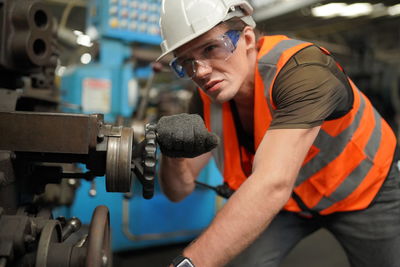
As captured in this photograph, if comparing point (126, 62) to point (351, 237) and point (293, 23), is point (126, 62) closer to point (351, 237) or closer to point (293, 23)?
point (293, 23)

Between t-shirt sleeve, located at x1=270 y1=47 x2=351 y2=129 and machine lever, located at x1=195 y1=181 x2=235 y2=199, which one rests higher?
t-shirt sleeve, located at x1=270 y1=47 x2=351 y2=129

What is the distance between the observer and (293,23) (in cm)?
250

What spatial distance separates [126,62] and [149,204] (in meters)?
0.94

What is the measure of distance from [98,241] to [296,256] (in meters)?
2.19

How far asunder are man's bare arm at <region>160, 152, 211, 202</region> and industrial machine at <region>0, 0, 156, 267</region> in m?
0.43

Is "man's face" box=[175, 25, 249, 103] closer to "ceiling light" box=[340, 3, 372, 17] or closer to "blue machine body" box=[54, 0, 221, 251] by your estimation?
"blue machine body" box=[54, 0, 221, 251]

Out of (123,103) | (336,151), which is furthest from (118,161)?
(123,103)

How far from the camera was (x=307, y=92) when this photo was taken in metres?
0.83

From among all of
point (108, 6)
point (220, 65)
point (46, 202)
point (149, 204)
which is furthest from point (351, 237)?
point (108, 6)

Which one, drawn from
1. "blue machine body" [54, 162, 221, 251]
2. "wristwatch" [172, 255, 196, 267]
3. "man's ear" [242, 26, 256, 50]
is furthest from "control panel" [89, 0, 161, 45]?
"wristwatch" [172, 255, 196, 267]

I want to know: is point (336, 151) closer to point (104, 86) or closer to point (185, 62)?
point (185, 62)

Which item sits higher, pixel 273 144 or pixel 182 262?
pixel 273 144

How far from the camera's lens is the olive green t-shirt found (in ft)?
2.66

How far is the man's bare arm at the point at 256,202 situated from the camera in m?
0.74
